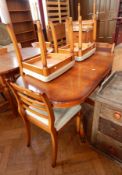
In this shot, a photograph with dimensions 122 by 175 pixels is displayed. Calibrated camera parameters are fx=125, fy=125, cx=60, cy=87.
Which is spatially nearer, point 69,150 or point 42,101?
point 42,101

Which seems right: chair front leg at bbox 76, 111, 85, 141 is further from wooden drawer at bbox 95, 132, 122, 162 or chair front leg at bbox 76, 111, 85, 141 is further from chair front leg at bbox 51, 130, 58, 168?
chair front leg at bbox 51, 130, 58, 168

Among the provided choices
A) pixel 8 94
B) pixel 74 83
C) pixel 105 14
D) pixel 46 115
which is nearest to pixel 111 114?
pixel 74 83

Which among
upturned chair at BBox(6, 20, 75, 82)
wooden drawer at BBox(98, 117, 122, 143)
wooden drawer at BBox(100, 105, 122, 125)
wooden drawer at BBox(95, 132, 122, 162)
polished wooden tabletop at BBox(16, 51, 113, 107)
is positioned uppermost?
upturned chair at BBox(6, 20, 75, 82)

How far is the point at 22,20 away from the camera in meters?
3.70

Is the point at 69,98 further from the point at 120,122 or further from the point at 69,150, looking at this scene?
the point at 69,150

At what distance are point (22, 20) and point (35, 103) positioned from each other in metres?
3.63

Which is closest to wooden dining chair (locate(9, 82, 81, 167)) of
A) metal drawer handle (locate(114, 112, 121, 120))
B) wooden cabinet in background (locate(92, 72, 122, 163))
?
wooden cabinet in background (locate(92, 72, 122, 163))

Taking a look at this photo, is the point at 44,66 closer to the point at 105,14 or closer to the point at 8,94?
the point at 8,94

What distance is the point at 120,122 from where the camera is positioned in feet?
3.02

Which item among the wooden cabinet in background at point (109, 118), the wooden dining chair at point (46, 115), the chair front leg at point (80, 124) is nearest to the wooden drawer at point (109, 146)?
the wooden cabinet in background at point (109, 118)

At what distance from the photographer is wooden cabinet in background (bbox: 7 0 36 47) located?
11.2 feet

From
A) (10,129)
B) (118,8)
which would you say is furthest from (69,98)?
(118,8)

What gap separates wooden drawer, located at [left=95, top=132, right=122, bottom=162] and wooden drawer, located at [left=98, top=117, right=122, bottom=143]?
5cm

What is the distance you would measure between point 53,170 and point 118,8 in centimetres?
454
